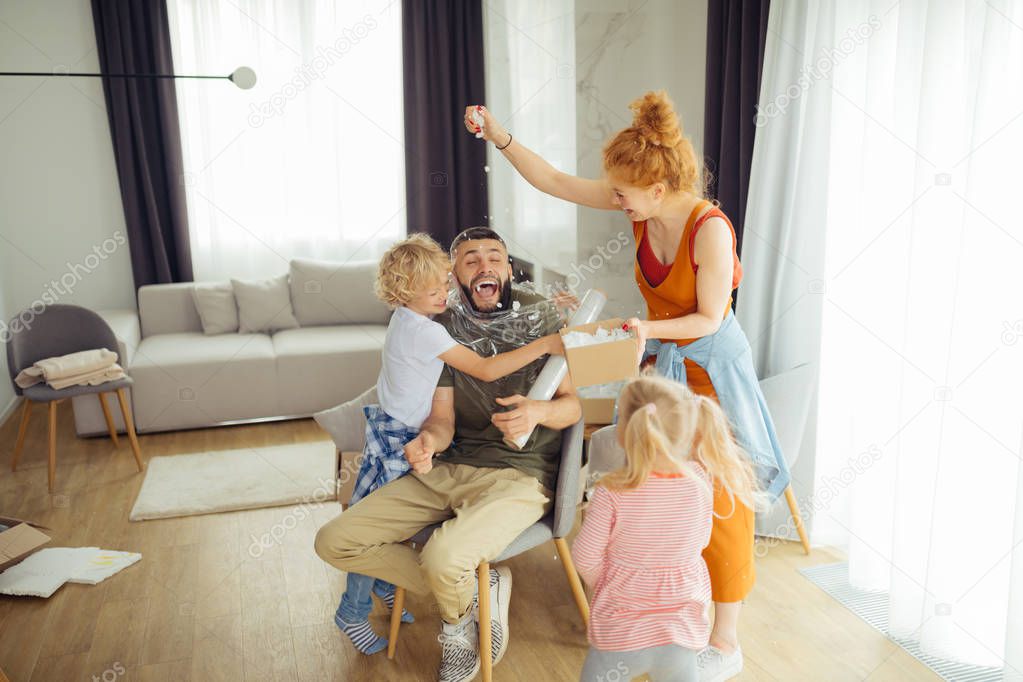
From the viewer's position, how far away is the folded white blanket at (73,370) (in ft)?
11.8

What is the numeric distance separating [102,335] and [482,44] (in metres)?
2.89

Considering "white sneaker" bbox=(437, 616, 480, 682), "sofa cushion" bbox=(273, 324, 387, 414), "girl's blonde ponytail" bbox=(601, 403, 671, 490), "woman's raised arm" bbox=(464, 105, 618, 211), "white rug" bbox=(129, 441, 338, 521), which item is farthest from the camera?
"sofa cushion" bbox=(273, 324, 387, 414)

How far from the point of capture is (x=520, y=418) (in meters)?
2.17

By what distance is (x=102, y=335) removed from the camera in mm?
3869

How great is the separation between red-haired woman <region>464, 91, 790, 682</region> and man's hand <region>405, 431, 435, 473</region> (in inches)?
25.2

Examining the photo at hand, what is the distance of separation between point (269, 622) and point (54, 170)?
359cm

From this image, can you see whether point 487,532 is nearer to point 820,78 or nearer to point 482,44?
point 820,78

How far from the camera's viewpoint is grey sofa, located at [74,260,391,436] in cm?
430

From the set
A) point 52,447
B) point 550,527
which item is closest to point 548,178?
point 550,527

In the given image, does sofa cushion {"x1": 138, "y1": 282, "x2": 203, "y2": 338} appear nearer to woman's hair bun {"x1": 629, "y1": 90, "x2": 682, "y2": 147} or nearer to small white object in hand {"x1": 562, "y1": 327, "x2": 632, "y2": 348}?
small white object in hand {"x1": 562, "y1": 327, "x2": 632, "y2": 348}

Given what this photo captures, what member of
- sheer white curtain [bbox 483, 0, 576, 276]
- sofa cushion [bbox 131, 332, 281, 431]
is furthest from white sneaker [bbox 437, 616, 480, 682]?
sofa cushion [bbox 131, 332, 281, 431]

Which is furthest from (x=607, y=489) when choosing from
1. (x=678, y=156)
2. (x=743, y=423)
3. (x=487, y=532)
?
(x=678, y=156)

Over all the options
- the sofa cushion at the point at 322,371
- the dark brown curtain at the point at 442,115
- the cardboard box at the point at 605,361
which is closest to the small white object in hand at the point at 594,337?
the cardboard box at the point at 605,361

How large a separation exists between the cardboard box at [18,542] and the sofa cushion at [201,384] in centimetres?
141
